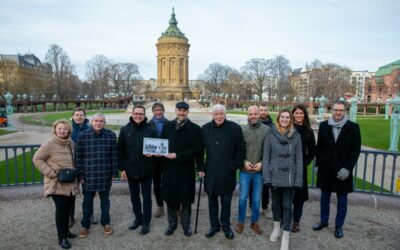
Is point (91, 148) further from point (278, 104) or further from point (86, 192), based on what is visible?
point (278, 104)

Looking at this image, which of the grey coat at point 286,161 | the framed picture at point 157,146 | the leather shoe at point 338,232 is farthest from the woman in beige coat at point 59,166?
the leather shoe at point 338,232

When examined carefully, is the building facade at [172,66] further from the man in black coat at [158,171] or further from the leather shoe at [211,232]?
the leather shoe at [211,232]

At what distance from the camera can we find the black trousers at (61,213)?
4184mm

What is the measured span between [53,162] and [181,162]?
6.42ft

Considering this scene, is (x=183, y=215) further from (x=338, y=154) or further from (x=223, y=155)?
(x=338, y=154)

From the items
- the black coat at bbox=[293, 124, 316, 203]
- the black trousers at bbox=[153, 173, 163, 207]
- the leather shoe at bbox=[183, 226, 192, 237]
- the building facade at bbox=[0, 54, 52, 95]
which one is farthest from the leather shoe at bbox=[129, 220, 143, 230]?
the building facade at bbox=[0, 54, 52, 95]

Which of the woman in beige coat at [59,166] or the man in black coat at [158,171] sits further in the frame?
the man in black coat at [158,171]

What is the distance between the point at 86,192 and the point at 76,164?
1.68 feet

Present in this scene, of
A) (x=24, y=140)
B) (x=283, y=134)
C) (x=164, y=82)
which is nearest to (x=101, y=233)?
(x=283, y=134)

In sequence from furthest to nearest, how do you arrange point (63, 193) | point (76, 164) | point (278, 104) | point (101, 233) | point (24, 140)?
point (278, 104)
point (24, 140)
point (101, 233)
point (76, 164)
point (63, 193)

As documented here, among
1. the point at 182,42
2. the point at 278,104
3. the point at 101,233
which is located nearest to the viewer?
the point at 101,233

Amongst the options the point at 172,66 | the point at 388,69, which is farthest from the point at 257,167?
the point at 388,69

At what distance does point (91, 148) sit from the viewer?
14.4 feet

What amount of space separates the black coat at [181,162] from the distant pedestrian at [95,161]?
921mm
